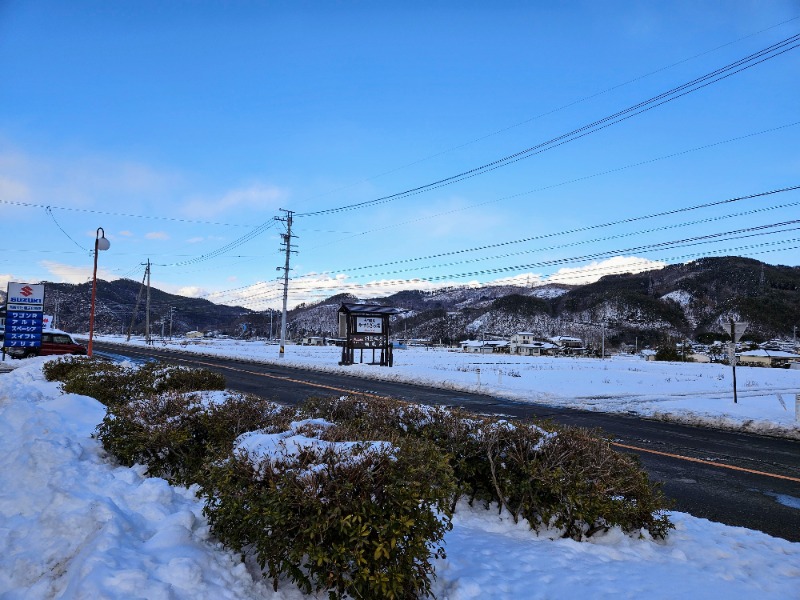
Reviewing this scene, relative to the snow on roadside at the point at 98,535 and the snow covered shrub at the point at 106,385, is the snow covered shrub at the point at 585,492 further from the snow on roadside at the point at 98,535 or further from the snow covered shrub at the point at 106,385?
the snow covered shrub at the point at 106,385

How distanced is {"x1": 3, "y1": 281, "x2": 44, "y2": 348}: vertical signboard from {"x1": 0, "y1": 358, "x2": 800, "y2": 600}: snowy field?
18.5 meters

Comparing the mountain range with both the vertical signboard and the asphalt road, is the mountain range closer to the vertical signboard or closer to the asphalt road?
the vertical signboard

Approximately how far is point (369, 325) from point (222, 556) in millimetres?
27486

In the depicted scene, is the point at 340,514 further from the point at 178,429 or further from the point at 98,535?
the point at 178,429

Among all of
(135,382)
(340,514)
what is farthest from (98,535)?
(135,382)

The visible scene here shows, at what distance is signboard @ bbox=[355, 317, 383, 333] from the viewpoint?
3058cm

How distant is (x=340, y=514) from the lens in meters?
2.94

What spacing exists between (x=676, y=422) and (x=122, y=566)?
44.6 ft

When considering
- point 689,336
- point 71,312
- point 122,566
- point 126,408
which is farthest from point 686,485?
point 71,312

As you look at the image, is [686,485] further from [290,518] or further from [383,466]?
[290,518]

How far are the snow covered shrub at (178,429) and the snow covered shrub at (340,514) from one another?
1764mm

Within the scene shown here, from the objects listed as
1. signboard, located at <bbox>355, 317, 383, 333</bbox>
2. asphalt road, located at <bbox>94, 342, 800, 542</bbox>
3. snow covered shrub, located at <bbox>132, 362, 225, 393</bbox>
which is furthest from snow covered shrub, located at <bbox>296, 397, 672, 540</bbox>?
signboard, located at <bbox>355, 317, 383, 333</bbox>

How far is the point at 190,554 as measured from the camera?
3.29 meters

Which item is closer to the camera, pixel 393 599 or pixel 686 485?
pixel 393 599
